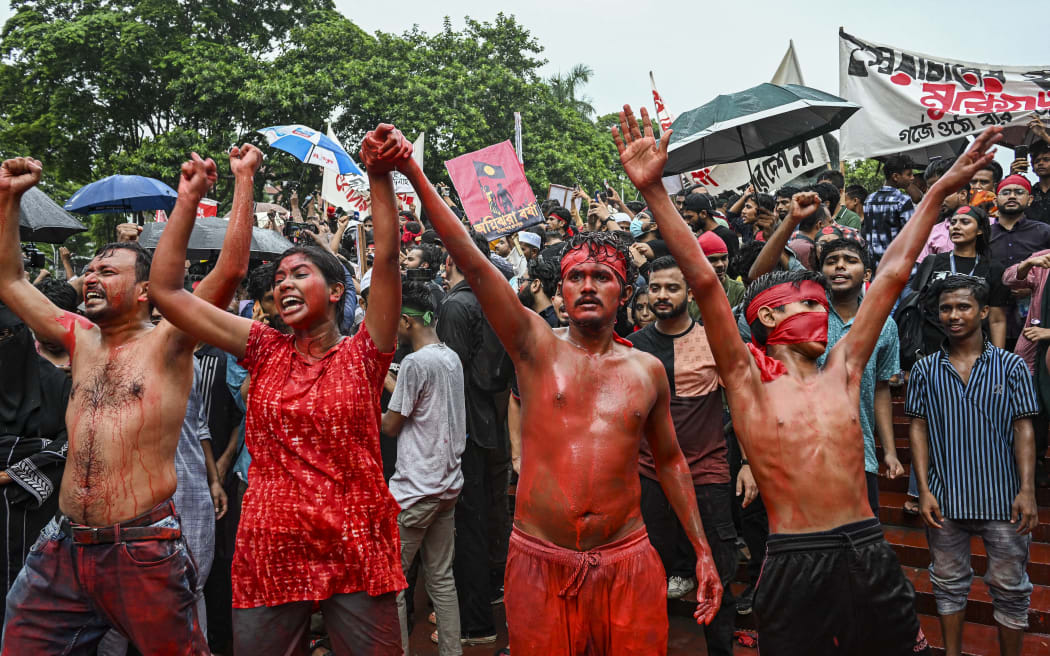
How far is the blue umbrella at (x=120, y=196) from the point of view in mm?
9930

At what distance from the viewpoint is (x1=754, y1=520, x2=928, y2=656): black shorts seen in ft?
9.36

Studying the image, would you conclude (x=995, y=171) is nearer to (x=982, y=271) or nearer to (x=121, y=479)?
(x=982, y=271)

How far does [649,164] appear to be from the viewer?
2.88 metres

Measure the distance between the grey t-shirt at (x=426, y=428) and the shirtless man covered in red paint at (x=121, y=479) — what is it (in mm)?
1364

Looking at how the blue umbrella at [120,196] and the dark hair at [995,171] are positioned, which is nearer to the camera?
the dark hair at [995,171]

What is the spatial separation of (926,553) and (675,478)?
11.3ft

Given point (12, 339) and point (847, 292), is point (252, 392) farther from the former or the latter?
point (847, 292)

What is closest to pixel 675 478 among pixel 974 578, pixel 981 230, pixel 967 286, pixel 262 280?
pixel 967 286

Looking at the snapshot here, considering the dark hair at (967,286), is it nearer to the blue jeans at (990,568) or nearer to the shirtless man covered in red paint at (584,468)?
the blue jeans at (990,568)

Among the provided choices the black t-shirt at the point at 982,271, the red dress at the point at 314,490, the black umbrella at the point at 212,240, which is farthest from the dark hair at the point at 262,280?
the black t-shirt at the point at 982,271

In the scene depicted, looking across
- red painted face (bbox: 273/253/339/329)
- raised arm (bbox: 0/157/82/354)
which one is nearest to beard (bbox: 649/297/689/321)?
red painted face (bbox: 273/253/339/329)

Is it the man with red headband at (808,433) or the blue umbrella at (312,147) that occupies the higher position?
the blue umbrella at (312,147)

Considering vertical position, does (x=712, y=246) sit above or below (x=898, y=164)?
below

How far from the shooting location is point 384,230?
293 cm
